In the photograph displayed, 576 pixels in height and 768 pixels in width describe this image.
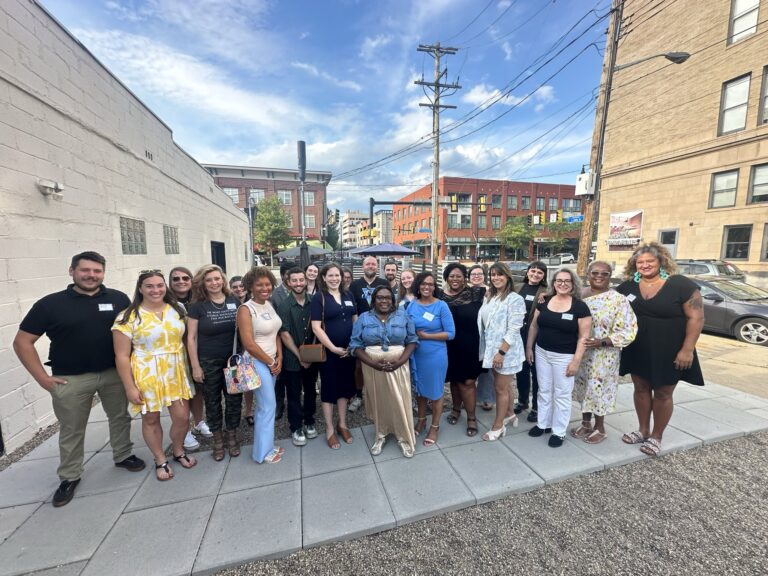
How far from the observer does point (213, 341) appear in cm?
303

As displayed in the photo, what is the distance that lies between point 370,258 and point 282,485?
3.14 m

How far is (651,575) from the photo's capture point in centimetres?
203

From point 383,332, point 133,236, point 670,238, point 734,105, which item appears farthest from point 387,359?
point 734,105

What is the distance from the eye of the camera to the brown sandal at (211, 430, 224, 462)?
10.4 ft

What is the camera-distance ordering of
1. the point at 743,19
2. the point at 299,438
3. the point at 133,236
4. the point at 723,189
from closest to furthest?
1. the point at 299,438
2. the point at 133,236
3. the point at 743,19
4. the point at 723,189

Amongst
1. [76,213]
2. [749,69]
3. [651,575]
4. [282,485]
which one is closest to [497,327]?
[651,575]

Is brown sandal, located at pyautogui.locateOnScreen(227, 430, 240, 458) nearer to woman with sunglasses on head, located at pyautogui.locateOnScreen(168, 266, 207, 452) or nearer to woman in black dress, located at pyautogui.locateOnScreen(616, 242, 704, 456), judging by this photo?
woman with sunglasses on head, located at pyautogui.locateOnScreen(168, 266, 207, 452)

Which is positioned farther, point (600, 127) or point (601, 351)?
point (600, 127)

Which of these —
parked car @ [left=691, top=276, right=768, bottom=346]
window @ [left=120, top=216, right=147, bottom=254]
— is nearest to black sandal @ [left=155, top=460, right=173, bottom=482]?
window @ [left=120, top=216, right=147, bottom=254]

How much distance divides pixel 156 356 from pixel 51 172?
9.92ft

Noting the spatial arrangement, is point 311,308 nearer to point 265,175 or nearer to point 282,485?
point 282,485

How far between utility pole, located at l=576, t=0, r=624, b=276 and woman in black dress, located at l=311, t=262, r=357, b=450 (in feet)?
24.3

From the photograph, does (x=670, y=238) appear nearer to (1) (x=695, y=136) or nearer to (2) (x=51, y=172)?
(1) (x=695, y=136)

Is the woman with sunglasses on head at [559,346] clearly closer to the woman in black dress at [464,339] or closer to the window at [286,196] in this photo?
the woman in black dress at [464,339]
